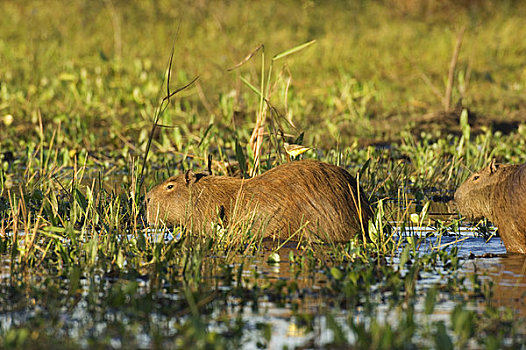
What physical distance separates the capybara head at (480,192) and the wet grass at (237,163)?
18cm

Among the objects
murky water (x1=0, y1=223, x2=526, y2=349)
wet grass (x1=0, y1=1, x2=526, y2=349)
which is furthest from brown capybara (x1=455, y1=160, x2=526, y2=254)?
wet grass (x1=0, y1=1, x2=526, y2=349)

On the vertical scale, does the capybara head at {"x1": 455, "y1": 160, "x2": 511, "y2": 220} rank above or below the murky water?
above

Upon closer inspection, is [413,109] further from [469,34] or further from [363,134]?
[469,34]

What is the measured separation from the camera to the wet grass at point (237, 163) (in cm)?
368

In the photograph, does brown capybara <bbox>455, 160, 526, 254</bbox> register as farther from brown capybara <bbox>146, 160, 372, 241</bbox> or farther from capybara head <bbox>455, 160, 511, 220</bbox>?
brown capybara <bbox>146, 160, 372, 241</bbox>

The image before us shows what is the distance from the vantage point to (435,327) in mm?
3586

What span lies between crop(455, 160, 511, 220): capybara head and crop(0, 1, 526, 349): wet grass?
0.18 metres

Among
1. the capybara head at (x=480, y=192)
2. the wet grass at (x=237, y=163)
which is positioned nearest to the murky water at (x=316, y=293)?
the wet grass at (x=237, y=163)

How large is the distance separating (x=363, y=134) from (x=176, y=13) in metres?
8.58

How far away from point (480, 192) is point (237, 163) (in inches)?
71.2

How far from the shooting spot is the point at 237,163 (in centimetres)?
675

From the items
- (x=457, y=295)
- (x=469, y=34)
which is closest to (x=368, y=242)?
(x=457, y=295)

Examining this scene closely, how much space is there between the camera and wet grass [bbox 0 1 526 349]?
3678 mm

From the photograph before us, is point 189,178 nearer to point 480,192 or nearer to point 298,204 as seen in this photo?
point 298,204
